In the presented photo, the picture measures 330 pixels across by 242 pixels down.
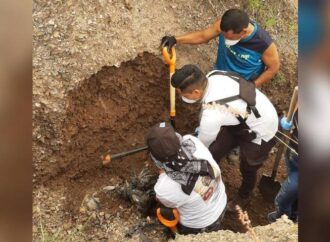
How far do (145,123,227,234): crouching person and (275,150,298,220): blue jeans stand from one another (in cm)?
59

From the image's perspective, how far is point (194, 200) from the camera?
3.04 m

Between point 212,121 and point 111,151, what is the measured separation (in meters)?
1.22

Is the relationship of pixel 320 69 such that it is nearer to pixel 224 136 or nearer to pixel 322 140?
pixel 322 140

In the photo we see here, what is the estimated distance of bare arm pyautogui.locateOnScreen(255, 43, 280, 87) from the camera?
3.77m

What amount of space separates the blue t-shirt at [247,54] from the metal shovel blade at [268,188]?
1.04 metres

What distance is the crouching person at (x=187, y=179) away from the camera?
2832 millimetres

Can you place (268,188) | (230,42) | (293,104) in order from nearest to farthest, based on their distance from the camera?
1. (293,104)
2. (230,42)
3. (268,188)

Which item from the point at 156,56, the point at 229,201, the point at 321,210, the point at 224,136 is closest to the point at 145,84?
the point at 156,56

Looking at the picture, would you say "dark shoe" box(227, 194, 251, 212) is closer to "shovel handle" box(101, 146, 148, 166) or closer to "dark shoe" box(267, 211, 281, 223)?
"dark shoe" box(267, 211, 281, 223)

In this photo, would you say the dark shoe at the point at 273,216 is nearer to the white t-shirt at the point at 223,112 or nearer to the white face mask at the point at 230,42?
the white t-shirt at the point at 223,112

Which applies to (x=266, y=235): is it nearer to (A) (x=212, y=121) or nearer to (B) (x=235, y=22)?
(A) (x=212, y=121)

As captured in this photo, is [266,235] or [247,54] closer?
[266,235]

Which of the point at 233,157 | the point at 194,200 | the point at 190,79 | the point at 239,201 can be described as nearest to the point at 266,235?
the point at 194,200

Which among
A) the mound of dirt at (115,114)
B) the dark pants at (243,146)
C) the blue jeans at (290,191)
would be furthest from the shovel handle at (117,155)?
the blue jeans at (290,191)
